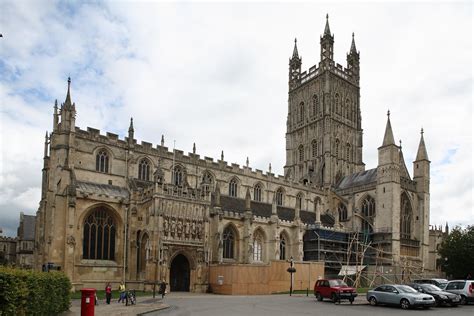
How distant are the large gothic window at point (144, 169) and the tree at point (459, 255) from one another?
115 ft

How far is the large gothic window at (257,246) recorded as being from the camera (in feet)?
156

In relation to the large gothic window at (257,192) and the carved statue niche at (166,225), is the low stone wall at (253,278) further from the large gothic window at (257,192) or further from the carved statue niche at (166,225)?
the large gothic window at (257,192)

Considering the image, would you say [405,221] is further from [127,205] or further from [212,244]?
[127,205]

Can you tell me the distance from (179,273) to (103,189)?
985cm

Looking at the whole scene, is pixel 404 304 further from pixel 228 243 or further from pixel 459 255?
pixel 459 255

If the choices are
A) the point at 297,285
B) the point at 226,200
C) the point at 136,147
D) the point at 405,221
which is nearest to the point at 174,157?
the point at 136,147

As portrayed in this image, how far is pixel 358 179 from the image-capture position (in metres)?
63.7

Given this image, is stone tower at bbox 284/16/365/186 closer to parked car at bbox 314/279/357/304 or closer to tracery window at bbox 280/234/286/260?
tracery window at bbox 280/234/286/260

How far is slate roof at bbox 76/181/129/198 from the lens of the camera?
Result: 130 ft

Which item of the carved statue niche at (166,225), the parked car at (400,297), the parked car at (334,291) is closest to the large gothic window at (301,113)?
the carved statue niche at (166,225)

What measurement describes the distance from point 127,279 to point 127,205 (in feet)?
20.1

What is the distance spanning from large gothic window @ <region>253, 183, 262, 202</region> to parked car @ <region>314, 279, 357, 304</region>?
2606 cm

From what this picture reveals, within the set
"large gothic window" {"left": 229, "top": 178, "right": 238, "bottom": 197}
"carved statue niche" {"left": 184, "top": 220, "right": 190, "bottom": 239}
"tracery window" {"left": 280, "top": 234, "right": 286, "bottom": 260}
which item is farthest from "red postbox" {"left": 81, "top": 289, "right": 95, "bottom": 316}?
"large gothic window" {"left": 229, "top": 178, "right": 238, "bottom": 197}

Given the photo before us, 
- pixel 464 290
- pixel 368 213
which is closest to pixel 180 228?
pixel 464 290
